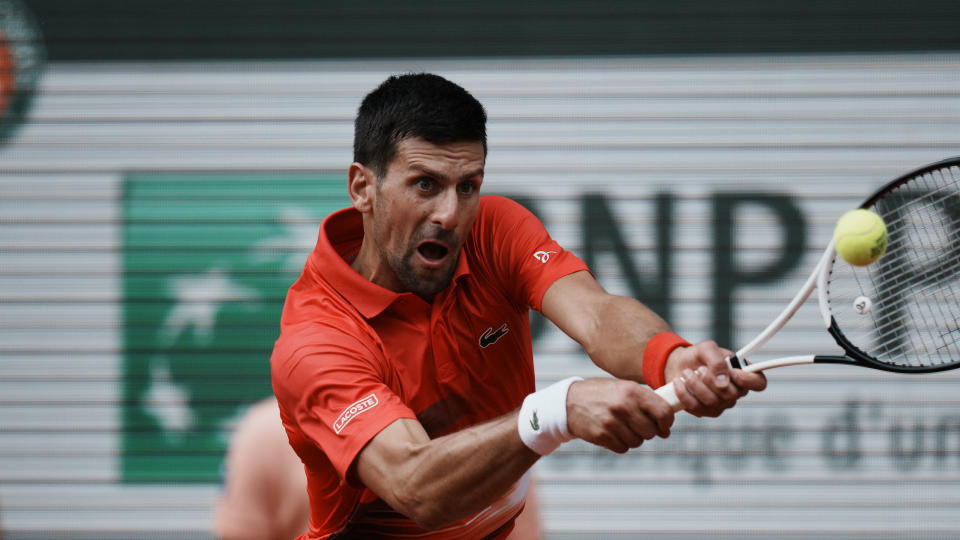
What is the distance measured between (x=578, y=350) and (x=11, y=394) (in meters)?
3.75

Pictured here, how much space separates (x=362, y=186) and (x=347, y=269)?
28 cm

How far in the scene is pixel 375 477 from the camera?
257 cm

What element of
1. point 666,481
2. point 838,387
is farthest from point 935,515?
point 666,481

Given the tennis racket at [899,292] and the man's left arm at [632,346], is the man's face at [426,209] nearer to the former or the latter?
the man's left arm at [632,346]

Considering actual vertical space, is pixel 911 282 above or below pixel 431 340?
below

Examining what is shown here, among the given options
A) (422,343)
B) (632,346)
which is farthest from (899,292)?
(422,343)

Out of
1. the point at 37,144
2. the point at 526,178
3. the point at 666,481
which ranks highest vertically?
the point at 526,178

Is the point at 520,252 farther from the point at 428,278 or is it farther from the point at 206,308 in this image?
the point at 206,308

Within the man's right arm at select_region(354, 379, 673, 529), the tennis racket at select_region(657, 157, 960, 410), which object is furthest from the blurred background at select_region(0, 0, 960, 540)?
the man's right arm at select_region(354, 379, 673, 529)

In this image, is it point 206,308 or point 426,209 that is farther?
point 206,308

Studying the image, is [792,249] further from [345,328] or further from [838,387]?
[345,328]

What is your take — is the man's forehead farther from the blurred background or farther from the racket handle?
the blurred background

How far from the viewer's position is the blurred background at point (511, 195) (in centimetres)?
615

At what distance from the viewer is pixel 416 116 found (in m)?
2.92
